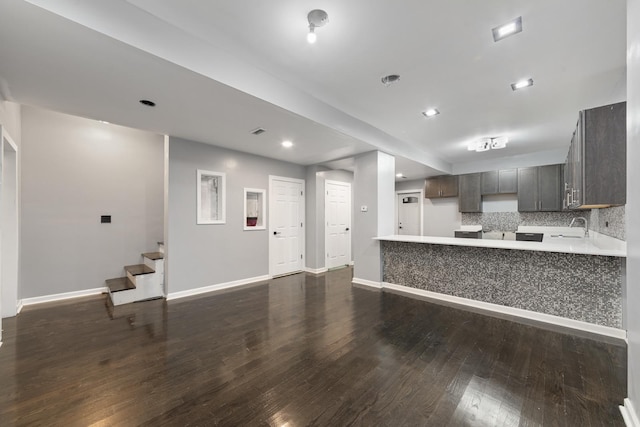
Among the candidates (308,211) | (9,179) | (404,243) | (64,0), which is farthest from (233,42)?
(308,211)

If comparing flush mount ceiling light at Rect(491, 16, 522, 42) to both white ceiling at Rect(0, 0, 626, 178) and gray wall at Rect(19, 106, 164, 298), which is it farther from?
gray wall at Rect(19, 106, 164, 298)

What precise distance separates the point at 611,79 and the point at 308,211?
497 centimetres

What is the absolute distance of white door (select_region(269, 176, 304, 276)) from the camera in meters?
5.50

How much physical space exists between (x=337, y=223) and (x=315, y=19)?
488 centimetres

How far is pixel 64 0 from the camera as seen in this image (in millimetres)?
1633

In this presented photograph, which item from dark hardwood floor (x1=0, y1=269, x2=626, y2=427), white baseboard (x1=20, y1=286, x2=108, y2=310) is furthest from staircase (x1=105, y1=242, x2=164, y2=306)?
dark hardwood floor (x1=0, y1=269, x2=626, y2=427)

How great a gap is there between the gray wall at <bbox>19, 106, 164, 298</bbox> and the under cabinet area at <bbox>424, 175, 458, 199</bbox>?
6721 mm

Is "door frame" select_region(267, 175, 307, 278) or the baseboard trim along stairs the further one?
"door frame" select_region(267, 175, 307, 278)

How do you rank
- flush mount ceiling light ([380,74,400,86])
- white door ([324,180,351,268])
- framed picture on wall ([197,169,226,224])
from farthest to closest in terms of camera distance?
white door ([324,180,351,268])
framed picture on wall ([197,169,226,224])
flush mount ceiling light ([380,74,400,86])

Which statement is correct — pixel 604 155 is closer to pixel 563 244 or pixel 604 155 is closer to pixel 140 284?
pixel 563 244

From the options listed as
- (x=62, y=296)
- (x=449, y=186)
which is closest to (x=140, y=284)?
(x=62, y=296)

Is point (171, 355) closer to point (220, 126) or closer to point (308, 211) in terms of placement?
point (220, 126)

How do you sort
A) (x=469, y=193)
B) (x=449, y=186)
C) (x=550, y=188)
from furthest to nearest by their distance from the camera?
(x=449, y=186) → (x=469, y=193) → (x=550, y=188)

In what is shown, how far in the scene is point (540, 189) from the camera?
18.8 ft
